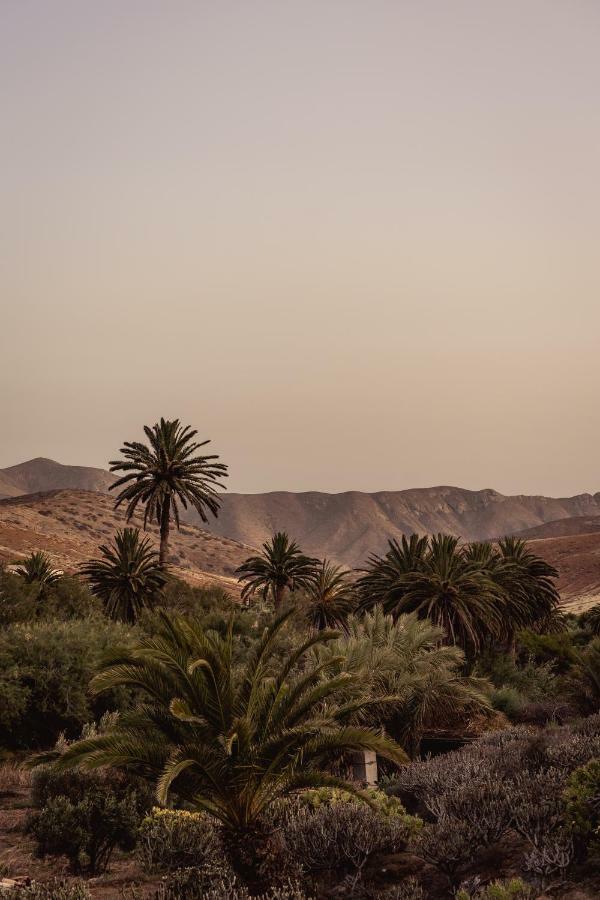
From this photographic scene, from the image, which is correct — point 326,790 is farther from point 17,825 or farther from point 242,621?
point 242,621

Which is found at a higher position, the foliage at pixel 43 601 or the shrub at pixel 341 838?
the foliage at pixel 43 601

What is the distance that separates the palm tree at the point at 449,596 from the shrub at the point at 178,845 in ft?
55.9

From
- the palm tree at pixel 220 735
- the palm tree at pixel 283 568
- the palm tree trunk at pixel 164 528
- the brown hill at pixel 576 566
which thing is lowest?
the brown hill at pixel 576 566

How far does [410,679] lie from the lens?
73.8ft

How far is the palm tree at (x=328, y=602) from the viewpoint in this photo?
135 feet

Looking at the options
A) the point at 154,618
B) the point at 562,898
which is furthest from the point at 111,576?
the point at 562,898

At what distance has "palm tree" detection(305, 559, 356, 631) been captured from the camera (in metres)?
41.2

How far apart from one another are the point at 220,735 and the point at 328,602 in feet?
99.3

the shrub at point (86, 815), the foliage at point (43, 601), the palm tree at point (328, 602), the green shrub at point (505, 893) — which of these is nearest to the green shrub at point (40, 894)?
the shrub at point (86, 815)

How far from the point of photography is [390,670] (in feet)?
74.6

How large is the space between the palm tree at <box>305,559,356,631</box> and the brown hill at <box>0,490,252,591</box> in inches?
1226

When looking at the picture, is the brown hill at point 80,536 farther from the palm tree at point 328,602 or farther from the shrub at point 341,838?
the shrub at point 341,838

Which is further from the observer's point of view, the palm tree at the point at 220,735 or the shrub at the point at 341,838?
the shrub at the point at 341,838

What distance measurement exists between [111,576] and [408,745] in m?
19.7
